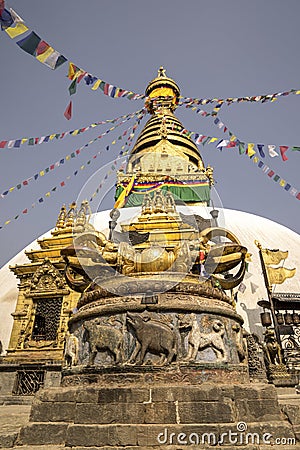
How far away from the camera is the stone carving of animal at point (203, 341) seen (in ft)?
14.5

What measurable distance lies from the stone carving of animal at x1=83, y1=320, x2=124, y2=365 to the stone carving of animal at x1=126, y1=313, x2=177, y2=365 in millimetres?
208

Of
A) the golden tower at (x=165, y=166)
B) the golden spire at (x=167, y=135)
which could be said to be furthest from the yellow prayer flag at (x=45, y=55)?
the golden spire at (x=167, y=135)

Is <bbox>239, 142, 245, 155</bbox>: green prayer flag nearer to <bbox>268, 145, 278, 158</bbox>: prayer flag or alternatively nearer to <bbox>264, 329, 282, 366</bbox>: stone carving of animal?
<bbox>268, 145, 278, 158</bbox>: prayer flag

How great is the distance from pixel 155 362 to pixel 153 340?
0.28 m

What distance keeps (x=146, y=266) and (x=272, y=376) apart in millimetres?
5780

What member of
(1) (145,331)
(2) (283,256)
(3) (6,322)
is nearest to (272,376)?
(2) (283,256)

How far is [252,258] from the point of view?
17766 millimetres

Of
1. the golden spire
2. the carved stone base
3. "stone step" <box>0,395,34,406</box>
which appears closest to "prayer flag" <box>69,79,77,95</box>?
the carved stone base

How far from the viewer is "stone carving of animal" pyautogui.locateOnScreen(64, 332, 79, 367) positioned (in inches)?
189

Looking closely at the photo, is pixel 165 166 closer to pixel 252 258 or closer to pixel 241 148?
pixel 252 258

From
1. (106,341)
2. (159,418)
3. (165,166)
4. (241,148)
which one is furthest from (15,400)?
(165,166)

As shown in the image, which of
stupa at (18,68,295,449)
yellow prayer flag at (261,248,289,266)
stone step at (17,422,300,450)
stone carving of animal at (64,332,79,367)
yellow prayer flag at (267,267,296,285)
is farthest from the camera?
yellow prayer flag at (261,248,289,266)

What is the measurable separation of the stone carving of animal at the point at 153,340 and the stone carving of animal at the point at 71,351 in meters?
1.01

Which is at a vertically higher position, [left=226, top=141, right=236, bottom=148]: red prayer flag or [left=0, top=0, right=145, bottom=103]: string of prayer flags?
[left=226, top=141, right=236, bottom=148]: red prayer flag
